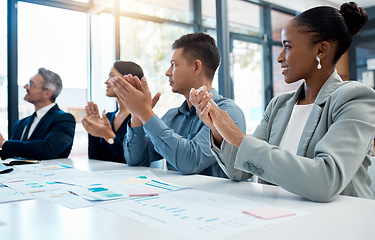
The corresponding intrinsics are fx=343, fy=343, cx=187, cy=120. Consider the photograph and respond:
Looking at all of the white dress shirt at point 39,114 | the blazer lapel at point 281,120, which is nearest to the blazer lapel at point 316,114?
the blazer lapel at point 281,120

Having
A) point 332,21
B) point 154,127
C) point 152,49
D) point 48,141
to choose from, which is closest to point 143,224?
point 154,127

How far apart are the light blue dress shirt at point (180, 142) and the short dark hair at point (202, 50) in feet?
0.62

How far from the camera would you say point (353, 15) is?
119cm

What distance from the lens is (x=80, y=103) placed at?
15.8 ft

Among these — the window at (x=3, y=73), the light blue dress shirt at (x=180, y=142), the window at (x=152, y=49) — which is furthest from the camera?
the window at (x=152, y=49)

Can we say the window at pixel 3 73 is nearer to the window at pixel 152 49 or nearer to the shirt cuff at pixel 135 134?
the window at pixel 152 49

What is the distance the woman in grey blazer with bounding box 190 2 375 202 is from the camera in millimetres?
891

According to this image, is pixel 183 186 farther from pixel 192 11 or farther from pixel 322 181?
pixel 192 11

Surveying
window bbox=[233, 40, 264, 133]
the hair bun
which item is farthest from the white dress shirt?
window bbox=[233, 40, 264, 133]

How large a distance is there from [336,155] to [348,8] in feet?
1.94

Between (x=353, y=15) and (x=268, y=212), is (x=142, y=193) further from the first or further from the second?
(x=353, y=15)

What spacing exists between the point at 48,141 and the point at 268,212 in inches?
83.5

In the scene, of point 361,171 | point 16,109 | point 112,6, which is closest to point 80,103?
point 16,109

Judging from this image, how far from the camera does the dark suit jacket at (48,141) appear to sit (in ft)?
7.93
